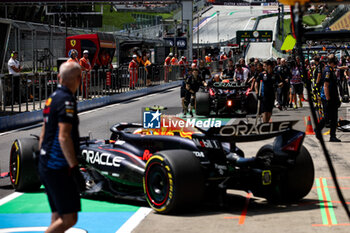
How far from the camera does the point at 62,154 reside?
5574 mm

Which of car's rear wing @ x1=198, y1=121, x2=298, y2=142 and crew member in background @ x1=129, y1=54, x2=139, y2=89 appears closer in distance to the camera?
car's rear wing @ x1=198, y1=121, x2=298, y2=142

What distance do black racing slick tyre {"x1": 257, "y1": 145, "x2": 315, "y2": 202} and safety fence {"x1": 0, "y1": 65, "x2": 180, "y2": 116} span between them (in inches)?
443

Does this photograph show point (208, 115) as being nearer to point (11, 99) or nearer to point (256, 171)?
point (11, 99)

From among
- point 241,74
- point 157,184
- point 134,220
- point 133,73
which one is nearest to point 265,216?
point 157,184

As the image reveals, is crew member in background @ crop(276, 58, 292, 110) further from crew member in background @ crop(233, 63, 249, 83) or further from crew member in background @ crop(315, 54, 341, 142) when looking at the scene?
crew member in background @ crop(315, 54, 341, 142)

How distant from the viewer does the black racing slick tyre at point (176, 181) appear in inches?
308

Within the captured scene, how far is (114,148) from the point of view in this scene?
366 inches

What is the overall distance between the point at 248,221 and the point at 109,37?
97.8 ft

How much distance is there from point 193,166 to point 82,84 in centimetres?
1798

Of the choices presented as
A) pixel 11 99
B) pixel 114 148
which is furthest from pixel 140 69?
pixel 114 148

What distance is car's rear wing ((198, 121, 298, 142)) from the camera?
838cm

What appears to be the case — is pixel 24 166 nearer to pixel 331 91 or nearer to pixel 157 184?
pixel 157 184

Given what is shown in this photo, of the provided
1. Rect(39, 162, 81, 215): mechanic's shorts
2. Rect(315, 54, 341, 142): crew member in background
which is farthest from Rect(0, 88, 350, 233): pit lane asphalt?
Rect(315, 54, 341, 142): crew member in background

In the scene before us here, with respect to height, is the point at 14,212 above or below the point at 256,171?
below
